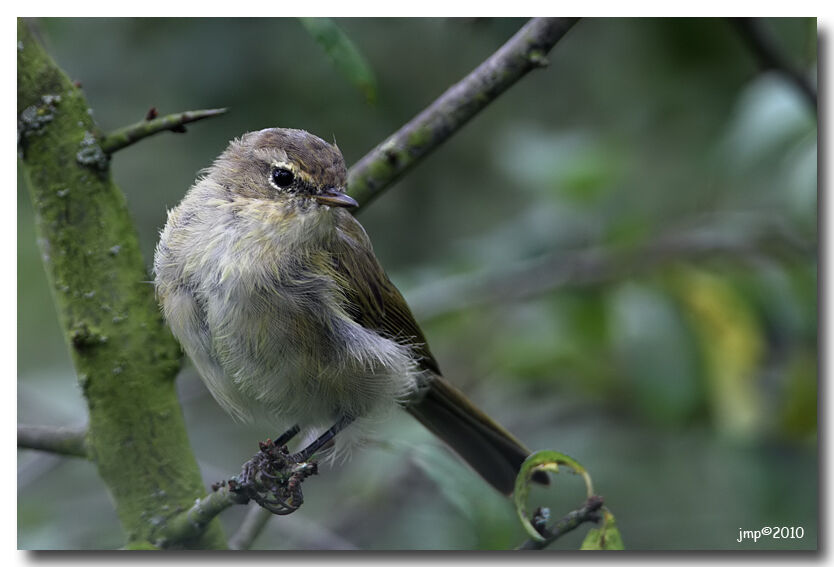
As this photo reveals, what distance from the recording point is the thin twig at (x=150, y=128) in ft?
5.91

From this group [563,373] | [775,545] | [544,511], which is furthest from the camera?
[563,373]

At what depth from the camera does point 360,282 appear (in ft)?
7.20

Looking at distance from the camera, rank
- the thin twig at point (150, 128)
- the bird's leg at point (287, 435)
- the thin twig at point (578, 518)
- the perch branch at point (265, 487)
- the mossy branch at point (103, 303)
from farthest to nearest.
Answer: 1. the bird's leg at point (287, 435)
2. the mossy branch at point (103, 303)
3. the thin twig at point (578, 518)
4. the perch branch at point (265, 487)
5. the thin twig at point (150, 128)

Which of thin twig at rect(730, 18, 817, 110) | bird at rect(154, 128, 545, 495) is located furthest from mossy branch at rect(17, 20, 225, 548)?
thin twig at rect(730, 18, 817, 110)

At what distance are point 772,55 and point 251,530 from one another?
2.01 m

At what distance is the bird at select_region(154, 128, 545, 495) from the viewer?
1.99m

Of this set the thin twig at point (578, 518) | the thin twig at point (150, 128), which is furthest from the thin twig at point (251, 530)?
the thin twig at point (150, 128)

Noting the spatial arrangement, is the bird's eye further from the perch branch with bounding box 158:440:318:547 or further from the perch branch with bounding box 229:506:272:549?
the perch branch with bounding box 229:506:272:549

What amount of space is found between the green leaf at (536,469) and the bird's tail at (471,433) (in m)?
0.32

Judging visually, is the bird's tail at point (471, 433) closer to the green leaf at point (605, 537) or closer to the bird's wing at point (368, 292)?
the bird's wing at point (368, 292)

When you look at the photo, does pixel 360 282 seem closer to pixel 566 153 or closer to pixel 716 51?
pixel 566 153

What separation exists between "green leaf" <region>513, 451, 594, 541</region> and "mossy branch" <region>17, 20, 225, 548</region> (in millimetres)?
781
